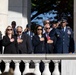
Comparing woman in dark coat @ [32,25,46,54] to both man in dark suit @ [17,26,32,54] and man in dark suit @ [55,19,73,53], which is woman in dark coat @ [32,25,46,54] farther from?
man in dark suit @ [55,19,73,53]

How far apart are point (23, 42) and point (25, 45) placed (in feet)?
0.44

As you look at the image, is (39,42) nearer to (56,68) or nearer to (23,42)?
(23,42)

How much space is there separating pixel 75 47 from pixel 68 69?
3.33 metres

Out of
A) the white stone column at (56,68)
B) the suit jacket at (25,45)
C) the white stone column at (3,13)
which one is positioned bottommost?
the white stone column at (56,68)

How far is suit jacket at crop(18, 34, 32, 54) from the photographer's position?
1430 cm

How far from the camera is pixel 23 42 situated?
569 inches

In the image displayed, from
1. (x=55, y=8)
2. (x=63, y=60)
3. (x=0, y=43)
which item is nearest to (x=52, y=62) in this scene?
(x=63, y=60)

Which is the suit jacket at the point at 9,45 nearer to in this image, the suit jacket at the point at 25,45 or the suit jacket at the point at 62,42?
the suit jacket at the point at 25,45

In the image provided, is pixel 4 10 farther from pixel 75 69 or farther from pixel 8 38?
pixel 75 69

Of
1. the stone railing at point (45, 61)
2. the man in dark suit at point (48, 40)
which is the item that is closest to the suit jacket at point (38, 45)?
the man in dark suit at point (48, 40)

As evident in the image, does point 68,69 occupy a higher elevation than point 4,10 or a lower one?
lower

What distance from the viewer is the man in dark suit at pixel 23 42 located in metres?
14.3

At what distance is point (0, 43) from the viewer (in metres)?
14.9

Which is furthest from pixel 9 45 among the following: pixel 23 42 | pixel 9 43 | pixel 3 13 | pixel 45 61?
pixel 3 13
